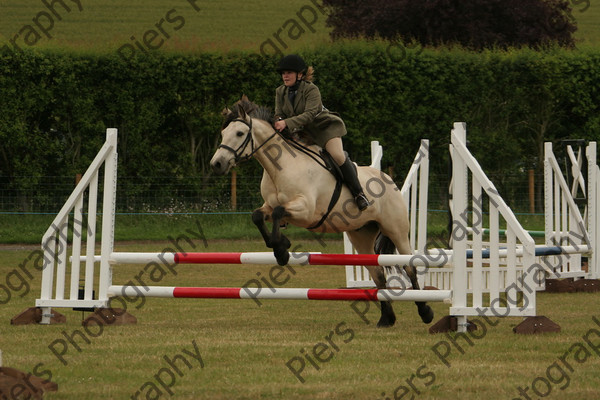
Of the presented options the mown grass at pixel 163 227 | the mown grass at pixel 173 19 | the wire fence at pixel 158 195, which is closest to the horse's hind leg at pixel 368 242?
the mown grass at pixel 163 227

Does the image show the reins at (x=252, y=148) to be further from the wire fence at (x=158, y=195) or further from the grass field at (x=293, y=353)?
the wire fence at (x=158, y=195)

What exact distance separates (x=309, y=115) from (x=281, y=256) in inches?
48.7

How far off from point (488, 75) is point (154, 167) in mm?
7192

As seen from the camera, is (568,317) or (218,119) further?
(218,119)

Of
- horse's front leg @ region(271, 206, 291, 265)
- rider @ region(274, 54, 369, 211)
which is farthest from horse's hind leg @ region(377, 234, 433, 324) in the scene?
horse's front leg @ region(271, 206, 291, 265)

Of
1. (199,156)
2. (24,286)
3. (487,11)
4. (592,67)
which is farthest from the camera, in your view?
(487,11)

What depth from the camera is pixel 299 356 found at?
5949 millimetres

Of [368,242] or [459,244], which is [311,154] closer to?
[368,242]

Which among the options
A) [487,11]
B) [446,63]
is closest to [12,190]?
[446,63]

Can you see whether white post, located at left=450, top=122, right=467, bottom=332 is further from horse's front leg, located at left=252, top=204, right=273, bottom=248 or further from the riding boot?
horse's front leg, located at left=252, top=204, right=273, bottom=248

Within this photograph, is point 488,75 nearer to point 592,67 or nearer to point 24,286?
point 592,67

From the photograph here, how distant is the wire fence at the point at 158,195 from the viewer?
1739 centimetres

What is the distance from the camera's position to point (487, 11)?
27875 millimetres

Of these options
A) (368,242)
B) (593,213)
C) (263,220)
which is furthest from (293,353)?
(593,213)
